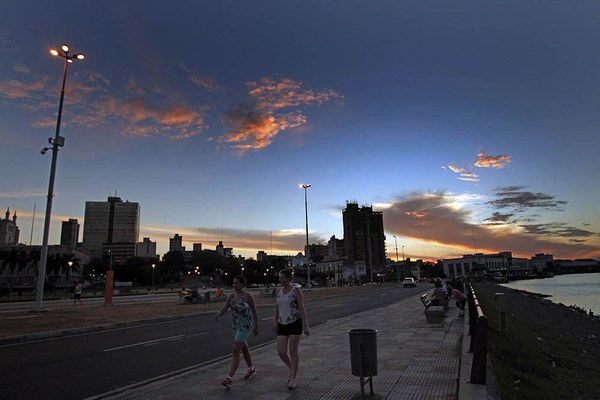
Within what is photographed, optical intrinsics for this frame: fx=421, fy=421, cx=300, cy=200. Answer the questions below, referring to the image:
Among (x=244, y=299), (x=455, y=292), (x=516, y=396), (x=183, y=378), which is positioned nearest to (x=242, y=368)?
(x=183, y=378)

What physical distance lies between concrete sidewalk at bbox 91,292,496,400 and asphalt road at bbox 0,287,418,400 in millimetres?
736

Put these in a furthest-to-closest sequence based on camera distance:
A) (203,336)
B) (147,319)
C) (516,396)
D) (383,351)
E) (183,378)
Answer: (147,319)
(203,336)
(383,351)
(183,378)
(516,396)

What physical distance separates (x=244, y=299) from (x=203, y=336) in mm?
7653

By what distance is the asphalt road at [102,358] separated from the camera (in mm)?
7465

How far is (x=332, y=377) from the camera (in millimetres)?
7520

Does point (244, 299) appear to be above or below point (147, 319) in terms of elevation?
above

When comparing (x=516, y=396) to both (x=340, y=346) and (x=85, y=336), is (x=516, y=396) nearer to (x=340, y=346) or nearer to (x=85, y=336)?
(x=340, y=346)

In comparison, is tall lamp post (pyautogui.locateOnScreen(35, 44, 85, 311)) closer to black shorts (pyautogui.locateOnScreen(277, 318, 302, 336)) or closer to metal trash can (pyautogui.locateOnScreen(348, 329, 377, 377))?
black shorts (pyautogui.locateOnScreen(277, 318, 302, 336))

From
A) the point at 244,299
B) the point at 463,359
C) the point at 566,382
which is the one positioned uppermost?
the point at 244,299

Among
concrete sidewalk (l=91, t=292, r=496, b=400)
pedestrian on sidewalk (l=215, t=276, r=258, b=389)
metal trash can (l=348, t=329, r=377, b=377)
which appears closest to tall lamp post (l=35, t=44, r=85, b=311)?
concrete sidewalk (l=91, t=292, r=496, b=400)

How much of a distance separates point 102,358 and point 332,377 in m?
6.01

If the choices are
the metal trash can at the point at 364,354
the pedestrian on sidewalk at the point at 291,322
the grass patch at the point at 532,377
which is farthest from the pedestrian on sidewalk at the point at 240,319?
the grass patch at the point at 532,377

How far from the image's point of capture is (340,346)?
36.1 ft

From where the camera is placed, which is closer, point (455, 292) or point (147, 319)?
point (455, 292)
